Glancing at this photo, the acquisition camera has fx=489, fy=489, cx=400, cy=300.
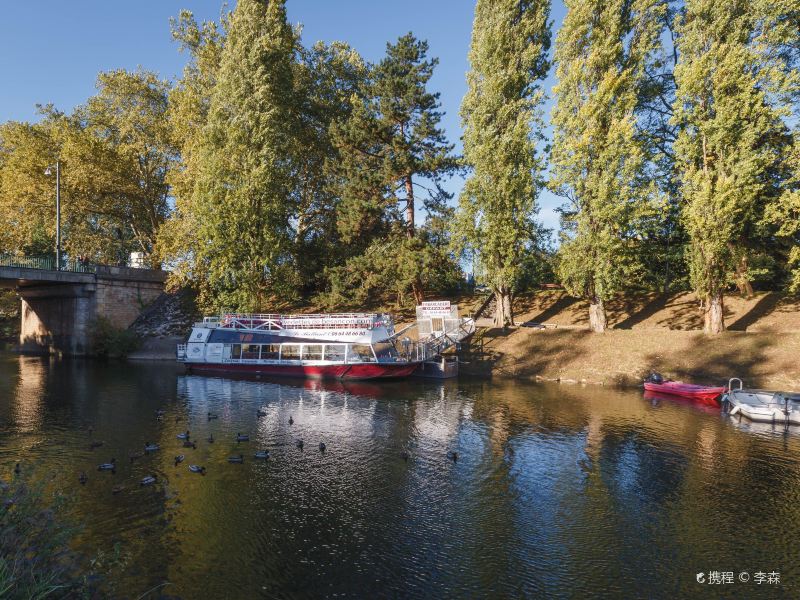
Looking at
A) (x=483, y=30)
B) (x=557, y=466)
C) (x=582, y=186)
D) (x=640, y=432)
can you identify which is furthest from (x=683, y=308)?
(x=557, y=466)

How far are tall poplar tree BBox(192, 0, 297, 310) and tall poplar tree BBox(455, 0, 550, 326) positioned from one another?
65.3ft

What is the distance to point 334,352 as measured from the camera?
3900 cm

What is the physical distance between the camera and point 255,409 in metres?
27.7

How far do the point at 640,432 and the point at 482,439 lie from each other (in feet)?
25.8

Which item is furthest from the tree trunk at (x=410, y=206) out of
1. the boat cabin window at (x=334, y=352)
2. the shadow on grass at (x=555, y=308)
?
the boat cabin window at (x=334, y=352)

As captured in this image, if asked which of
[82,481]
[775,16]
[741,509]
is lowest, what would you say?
[741,509]

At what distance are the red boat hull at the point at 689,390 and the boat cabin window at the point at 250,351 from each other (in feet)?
100

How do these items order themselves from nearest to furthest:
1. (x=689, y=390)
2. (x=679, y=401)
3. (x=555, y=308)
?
1. (x=679, y=401)
2. (x=689, y=390)
3. (x=555, y=308)

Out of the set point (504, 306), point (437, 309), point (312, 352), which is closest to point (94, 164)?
point (312, 352)

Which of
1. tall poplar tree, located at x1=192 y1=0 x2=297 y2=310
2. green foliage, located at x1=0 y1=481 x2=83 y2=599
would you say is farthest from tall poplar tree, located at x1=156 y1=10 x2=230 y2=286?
green foliage, located at x1=0 y1=481 x2=83 y2=599

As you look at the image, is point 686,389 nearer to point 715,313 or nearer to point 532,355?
point 715,313

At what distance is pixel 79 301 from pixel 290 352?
30.4 meters

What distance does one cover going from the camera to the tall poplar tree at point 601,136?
129 ft

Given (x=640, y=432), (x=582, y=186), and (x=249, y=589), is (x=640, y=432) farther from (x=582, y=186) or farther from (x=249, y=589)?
(x=582, y=186)
